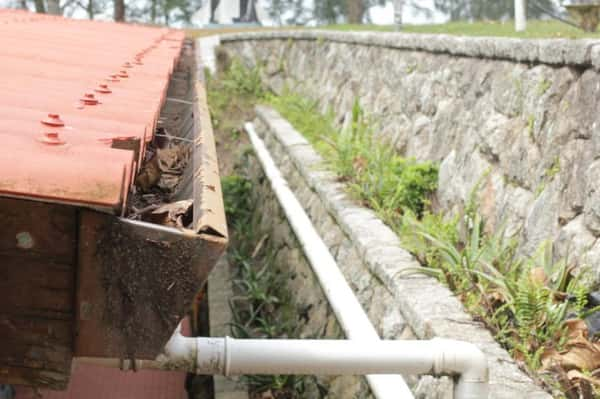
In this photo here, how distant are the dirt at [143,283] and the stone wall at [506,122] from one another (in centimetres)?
219

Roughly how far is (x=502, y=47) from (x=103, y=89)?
2.59 m

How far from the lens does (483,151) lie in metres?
4.81

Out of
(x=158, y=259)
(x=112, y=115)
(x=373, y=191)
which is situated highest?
(x=112, y=115)

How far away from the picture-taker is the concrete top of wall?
3.75 meters

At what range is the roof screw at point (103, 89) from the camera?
2.58m

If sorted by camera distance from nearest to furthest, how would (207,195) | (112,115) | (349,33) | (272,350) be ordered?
(207,195), (112,115), (272,350), (349,33)

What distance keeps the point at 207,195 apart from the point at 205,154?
1.62ft

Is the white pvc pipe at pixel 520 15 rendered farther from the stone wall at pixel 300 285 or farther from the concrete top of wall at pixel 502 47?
the stone wall at pixel 300 285

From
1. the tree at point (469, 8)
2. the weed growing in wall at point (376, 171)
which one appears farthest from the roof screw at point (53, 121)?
the tree at point (469, 8)

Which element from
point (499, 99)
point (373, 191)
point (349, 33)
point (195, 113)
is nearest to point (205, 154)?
point (195, 113)

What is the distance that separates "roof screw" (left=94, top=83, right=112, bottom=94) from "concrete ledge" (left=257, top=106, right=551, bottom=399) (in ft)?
4.62

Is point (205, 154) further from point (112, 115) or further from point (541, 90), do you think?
point (541, 90)

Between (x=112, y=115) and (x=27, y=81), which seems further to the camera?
(x=27, y=81)

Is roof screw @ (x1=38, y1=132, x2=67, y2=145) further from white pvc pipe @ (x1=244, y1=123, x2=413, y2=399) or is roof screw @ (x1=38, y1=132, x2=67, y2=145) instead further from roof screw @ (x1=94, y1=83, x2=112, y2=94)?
white pvc pipe @ (x1=244, y1=123, x2=413, y2=399)
